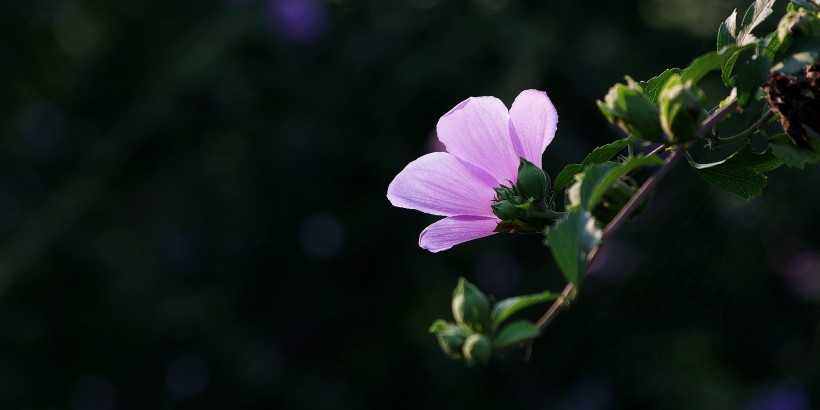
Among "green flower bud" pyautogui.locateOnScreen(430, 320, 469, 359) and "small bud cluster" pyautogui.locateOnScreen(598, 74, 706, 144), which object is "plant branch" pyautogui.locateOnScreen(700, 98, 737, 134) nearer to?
"small bud cluster" pyautogui.locateOnScreen(598, 74, 706, 144)

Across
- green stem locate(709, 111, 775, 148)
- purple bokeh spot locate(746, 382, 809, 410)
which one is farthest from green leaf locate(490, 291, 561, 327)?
purple bokeh spot locate(746, 382, 809, 410)

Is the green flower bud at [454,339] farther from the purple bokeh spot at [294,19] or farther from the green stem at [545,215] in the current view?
the purple bokeh spot at [294,19]

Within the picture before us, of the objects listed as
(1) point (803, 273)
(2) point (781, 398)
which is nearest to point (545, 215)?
(1) point (803, 273)

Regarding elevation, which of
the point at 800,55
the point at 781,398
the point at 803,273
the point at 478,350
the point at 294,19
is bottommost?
the point at 781,398

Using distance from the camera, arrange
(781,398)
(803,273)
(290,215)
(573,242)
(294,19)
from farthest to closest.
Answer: (290,215), (294,19), (781,398), (803,273), (573,242)

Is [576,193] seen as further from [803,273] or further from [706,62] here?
[803,273]

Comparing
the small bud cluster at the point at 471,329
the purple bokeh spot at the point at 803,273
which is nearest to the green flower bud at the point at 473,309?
the small bud cluster at the point at 471,329

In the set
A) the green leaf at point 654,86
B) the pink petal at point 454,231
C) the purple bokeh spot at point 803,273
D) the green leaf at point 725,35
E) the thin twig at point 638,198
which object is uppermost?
the green leaf at point 725,35
